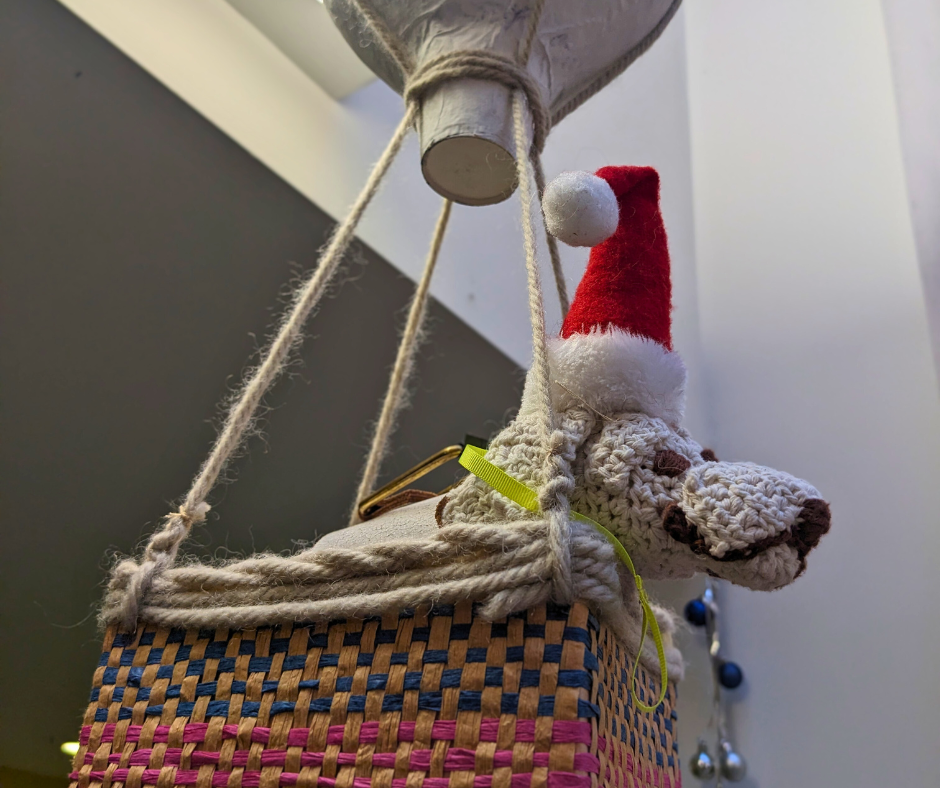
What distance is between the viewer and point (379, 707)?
34 cm

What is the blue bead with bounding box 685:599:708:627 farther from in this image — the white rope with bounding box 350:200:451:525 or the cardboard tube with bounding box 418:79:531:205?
the cardboard tube with bounding box 418:79:531:205

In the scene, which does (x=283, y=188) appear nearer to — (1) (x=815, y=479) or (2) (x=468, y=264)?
(2) (x=468, y=264)

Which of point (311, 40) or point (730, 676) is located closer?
point (730, 676)

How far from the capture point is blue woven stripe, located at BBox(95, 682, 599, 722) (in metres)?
0.31

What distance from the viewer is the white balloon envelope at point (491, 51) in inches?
19.1

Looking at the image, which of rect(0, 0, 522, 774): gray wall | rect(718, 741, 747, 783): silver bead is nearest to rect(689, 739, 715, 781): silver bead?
rect(718, 741, 747, 783): silver bead

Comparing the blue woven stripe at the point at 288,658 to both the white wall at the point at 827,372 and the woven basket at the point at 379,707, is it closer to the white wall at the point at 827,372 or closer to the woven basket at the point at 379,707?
the woven basket at the point at 379,707

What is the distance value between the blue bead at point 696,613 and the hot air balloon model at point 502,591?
37 cm

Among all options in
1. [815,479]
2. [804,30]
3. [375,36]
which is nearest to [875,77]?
[804,30]

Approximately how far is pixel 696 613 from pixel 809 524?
538 mm

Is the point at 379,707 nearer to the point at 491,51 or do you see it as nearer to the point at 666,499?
the point at 666,499

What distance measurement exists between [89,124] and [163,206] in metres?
0.11

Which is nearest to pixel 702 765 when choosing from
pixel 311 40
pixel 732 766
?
pixel 732 766

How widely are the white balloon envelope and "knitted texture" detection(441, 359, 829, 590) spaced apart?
21 centimetres
